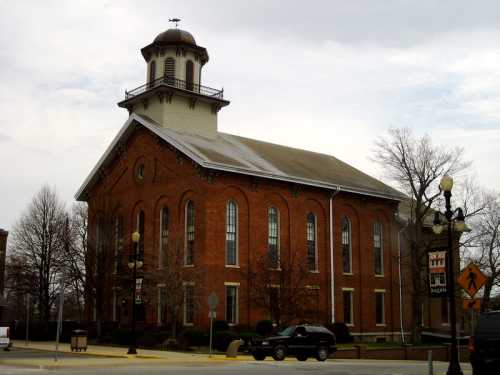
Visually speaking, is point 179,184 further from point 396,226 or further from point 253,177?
point 396,226

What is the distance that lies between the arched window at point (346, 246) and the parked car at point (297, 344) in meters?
22.0

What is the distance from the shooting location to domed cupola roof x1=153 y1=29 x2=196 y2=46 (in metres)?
54.2

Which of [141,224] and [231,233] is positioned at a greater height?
[141,224]

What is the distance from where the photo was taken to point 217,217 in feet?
152

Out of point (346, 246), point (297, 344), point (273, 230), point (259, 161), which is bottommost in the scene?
point (297, 344)

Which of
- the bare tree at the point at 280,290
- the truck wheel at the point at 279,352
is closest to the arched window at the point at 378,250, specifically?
the bare tree at the point at 280,290

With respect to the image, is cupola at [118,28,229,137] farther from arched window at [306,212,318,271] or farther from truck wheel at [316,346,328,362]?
truck wheel at [316,346,328,362]

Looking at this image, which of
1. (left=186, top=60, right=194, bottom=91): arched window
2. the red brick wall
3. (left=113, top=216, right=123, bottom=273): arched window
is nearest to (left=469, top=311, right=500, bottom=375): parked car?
the red brick wall

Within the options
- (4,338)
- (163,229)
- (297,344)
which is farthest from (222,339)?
(163,229)

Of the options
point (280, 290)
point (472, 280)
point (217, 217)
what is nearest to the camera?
point (472, 280)

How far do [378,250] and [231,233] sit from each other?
1562 centimetres

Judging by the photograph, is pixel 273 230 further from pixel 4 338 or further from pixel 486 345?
pixel 486 345

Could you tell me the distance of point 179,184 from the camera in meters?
48.5

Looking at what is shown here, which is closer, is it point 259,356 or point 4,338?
point 259,356
